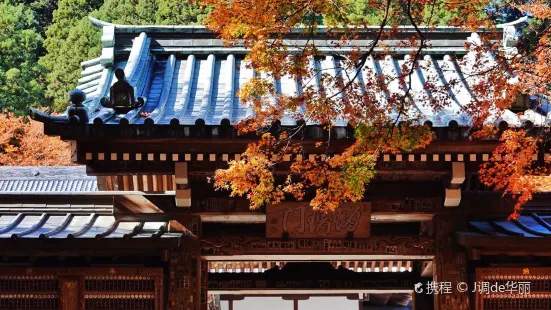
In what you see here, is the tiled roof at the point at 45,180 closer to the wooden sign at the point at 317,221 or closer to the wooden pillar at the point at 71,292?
the wooden pillar at the point at 71,292

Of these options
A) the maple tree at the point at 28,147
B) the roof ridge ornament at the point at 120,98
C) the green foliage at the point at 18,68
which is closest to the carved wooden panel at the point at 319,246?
the roof ridge ornament at the point at 120,98

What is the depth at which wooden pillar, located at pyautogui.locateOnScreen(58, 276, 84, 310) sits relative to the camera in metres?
9.30

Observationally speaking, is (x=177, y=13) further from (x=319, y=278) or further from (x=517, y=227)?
(x=517, y=227)

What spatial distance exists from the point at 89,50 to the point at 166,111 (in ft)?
100

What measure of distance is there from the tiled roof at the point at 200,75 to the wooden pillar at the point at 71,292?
6.83ft

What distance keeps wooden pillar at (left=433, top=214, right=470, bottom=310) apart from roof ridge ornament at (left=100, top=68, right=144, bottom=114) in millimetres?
3758

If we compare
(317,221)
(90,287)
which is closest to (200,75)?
(317,221)

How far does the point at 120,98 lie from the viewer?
852 cm

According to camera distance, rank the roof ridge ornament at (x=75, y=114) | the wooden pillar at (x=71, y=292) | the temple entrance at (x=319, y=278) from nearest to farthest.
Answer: the roof ridge ornament at (x=75, y=114) < the wooden pillar at (x=71, y=292) < the temple entrance at (x=319, y=278)

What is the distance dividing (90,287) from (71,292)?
23cm

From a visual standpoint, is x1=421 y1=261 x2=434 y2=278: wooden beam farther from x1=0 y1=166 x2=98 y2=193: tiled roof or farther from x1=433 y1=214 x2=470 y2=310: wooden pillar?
x1=0 y1=166 x2=98 y2=193: tiled roof

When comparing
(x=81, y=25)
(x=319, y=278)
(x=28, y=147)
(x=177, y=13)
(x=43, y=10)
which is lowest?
(x=319, y=278)

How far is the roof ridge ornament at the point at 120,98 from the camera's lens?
8.50m

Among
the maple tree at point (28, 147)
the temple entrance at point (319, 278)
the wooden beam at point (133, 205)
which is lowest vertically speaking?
the temple entrance at point (319, 278)
